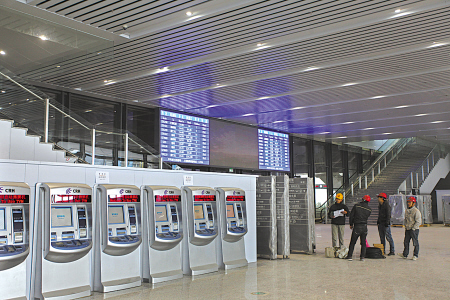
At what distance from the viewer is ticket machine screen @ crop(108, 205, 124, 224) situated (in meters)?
5.87

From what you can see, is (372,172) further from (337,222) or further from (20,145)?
(20,145)

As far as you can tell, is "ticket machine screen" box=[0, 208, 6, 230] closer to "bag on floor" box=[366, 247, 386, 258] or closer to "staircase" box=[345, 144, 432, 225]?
"bag on floor" box=[366, 247, 386, 258]

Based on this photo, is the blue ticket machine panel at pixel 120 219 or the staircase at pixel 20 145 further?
the staircase at pixel 20 145

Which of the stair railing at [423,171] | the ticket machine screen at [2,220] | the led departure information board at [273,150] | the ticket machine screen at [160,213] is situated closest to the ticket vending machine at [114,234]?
the ticket machine screen at [160,213]

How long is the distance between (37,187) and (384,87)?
854 centimetres

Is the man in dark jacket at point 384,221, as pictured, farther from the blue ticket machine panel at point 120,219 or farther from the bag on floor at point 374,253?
the blue ticket machine panel at point 120,219

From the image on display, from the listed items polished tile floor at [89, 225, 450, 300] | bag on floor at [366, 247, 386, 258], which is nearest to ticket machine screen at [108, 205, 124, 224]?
polished tile floor at [89, 225, 450, 300]

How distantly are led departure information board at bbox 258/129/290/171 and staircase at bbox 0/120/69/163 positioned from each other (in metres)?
9.18

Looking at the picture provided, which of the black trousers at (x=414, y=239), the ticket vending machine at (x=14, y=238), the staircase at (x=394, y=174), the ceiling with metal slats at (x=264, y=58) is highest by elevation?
the ceiling with metal slats at (x=264, y=58)

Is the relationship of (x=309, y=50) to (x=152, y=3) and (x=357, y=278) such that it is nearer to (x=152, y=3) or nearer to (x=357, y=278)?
(x=152, y=3)

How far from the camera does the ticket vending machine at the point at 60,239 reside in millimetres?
5168

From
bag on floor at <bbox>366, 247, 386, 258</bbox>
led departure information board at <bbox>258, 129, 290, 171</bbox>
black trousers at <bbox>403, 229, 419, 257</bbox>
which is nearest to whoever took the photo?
black trousers at <bbox>403, 229, 419, 257</bbox>

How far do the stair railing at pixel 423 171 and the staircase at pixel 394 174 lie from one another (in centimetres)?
20

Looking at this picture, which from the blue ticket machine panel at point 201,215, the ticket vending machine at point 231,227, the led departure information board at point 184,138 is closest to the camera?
the blue ticket machine panel at point 201,215
